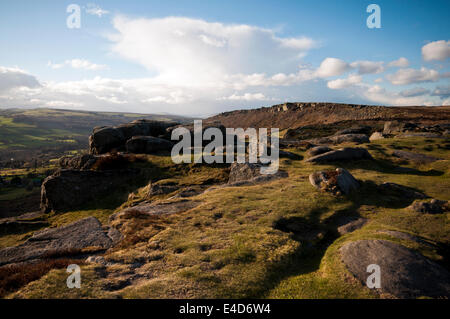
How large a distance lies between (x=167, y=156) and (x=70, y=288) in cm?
3227

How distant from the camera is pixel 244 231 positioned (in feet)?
53.5

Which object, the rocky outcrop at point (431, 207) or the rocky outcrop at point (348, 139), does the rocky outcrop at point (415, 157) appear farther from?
the rocky outcrop at point (431, 207)

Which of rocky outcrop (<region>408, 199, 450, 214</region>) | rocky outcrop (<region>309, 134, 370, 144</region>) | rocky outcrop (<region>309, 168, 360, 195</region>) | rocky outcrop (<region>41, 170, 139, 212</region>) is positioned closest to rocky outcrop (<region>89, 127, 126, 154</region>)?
rocky outcrop (<region>41, 170, 139, 212</region>)

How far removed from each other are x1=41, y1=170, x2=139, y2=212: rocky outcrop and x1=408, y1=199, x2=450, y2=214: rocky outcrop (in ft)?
109

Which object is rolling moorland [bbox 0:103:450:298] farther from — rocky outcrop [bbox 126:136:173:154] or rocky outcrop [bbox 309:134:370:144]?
rocky outcrop [bbox 309:134:370:144]

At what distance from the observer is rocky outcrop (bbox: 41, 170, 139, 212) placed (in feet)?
101

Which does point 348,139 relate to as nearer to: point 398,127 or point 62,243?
point 398,127

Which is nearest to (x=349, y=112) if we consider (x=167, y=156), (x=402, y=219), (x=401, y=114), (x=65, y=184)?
(x=401, y=114)

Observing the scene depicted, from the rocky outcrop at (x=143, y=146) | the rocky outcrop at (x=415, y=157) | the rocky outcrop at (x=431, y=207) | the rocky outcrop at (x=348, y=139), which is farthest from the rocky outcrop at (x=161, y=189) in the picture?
the rocky outcrop at (x=348, y=139)

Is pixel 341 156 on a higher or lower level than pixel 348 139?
lower

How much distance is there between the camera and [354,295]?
10.1 metres

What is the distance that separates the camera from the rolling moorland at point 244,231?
35.5 ft

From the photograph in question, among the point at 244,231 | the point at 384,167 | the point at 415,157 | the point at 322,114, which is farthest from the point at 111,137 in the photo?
the point at 322,114

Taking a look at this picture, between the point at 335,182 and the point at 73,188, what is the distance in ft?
105
